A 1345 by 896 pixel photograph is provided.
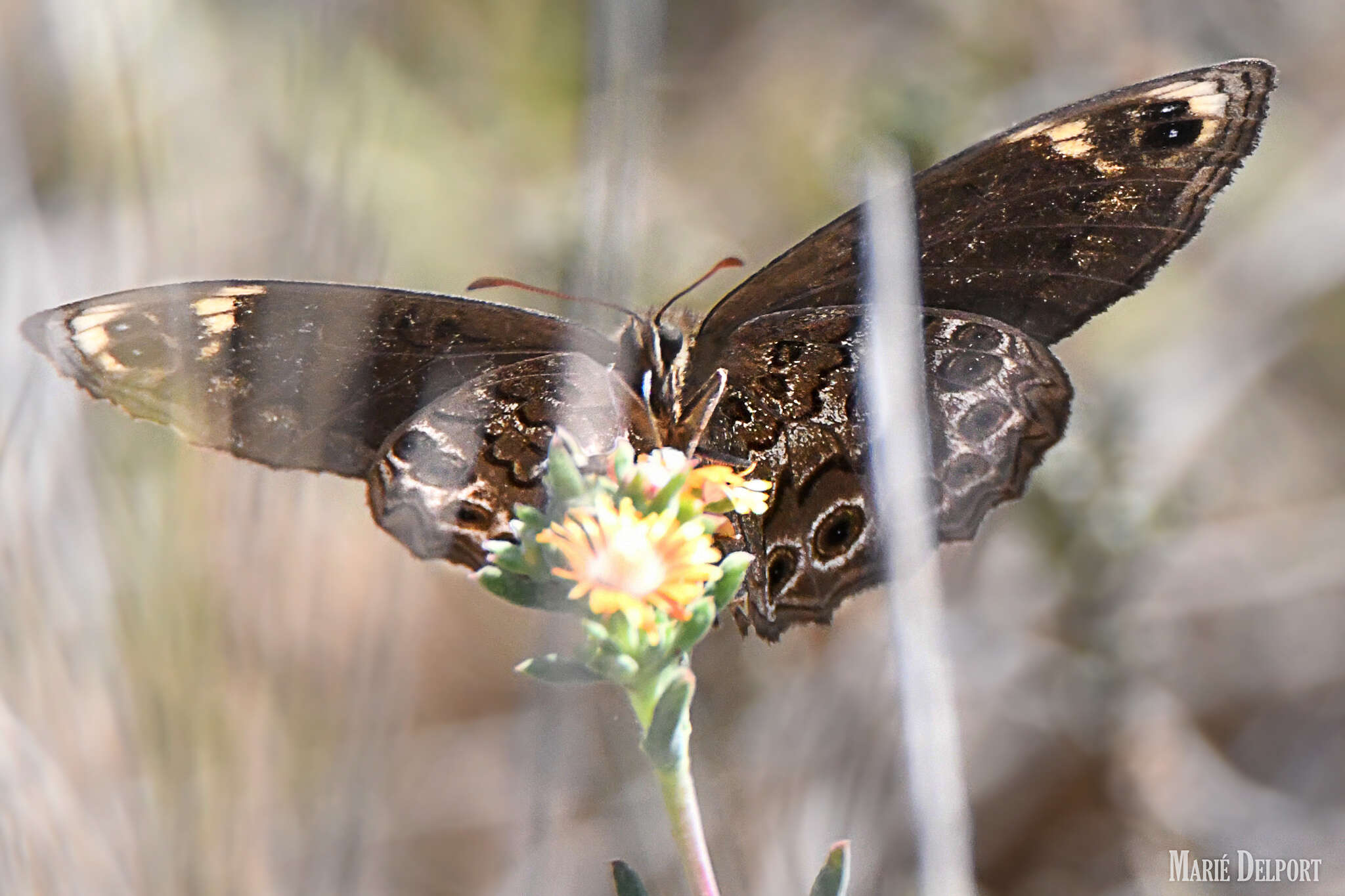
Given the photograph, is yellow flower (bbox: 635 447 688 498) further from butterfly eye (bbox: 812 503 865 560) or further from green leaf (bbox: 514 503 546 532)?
butterfly eye (bbox: 812 503 865 560)

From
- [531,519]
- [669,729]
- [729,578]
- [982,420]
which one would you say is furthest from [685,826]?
[982,420]

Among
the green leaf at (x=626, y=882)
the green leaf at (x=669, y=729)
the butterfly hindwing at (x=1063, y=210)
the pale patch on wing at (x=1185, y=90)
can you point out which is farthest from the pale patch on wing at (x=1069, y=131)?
the green leaf at (x=626, y=882)

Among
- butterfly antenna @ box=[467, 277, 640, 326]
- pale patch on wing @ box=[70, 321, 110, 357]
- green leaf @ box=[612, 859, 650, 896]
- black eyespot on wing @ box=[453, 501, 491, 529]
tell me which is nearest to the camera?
green leaf @ box=[612, 859, 650, 896]

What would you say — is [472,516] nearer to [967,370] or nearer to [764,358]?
[764,358]

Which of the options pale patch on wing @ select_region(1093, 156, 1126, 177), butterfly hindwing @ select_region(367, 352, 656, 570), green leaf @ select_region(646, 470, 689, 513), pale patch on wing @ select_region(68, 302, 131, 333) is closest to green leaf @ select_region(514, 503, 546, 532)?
green leaf @ select_region(646, 470, 689, 513)

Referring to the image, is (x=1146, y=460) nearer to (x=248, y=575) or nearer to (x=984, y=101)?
(x=984, y=101)

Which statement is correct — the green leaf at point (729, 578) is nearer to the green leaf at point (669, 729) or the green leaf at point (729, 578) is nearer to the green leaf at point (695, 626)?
the green leaf at point (695, 626)

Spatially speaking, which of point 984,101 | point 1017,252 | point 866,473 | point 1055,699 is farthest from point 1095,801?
point 984,101
